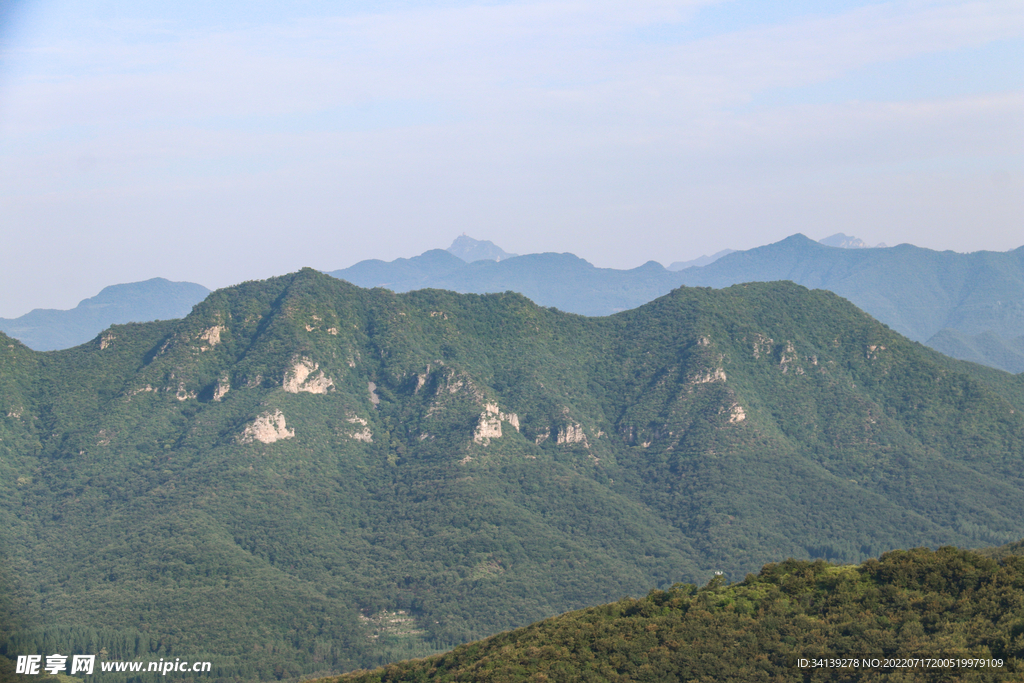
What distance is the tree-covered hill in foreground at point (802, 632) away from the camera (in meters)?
62.6

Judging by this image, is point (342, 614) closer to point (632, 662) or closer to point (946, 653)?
point (632, 662)

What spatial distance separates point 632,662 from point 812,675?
1537 centimetres

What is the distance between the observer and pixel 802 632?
236 ft

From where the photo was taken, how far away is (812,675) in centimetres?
6481

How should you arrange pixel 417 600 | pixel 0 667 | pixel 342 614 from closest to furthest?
pixel 0 667, pixel 342 614, pixel 417 600

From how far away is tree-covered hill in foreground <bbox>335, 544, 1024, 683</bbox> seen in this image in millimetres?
62562

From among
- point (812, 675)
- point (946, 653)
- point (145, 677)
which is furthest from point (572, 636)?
point (145, 677)

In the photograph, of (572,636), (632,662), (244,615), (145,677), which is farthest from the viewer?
(244,615)
